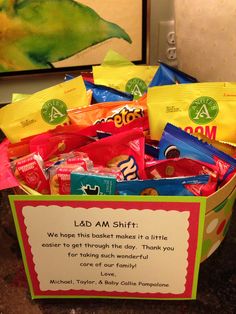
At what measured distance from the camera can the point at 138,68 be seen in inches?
34.1

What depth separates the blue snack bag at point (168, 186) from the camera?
1.92 feet

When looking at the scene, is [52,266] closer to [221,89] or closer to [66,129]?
[66,129]

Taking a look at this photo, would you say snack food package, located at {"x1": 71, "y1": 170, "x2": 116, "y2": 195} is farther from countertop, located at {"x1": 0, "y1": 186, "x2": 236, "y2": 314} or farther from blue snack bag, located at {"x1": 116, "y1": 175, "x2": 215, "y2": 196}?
countertop, located at {"x1": 0, "y1": 186, "x2": 236, "y2": 314}

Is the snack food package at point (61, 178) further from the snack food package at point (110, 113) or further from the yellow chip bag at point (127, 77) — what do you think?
the yellow chip bag at point (127, 77)

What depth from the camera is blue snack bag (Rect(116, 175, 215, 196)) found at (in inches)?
23.1

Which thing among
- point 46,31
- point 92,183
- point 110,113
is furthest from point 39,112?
point 46,31

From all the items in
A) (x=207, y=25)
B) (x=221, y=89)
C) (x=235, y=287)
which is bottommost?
(x=235, y=287)

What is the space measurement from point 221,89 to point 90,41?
1.96ft

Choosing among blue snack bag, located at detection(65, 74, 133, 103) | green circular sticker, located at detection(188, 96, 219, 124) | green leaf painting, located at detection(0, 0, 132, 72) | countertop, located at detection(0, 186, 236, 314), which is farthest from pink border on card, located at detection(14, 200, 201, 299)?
green leaf painting, located at detection(0, 0, 132, 72)

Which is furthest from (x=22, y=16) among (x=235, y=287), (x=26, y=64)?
(x=235, y=287)

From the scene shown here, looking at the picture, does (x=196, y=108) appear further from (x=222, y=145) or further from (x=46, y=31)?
(x=46, y=31)

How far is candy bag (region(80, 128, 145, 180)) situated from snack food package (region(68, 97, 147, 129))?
0.26 ft

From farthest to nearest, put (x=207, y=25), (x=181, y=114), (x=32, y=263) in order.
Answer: (x=207, y=25) < (x=181, y=114) < (x=32, y=263)

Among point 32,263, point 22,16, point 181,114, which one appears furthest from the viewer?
point 22,16
